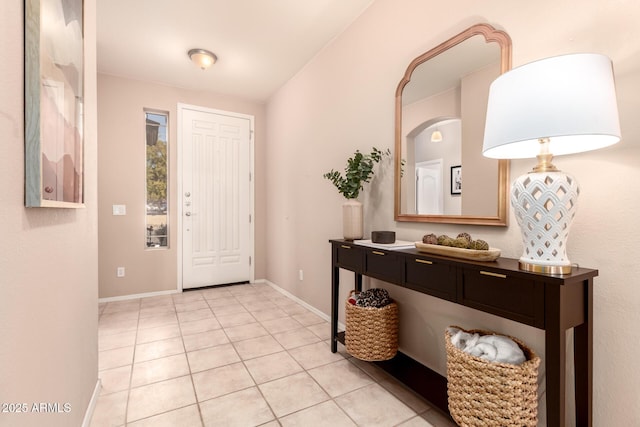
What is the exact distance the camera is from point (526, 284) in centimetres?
115

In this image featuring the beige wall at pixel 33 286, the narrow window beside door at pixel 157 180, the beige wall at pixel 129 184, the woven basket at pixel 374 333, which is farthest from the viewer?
the narrow window beside door at pixel 157 180

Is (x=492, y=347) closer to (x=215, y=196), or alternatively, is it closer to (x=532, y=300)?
(x=532, y=300)

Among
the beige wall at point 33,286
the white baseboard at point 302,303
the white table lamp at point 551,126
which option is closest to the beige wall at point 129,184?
the white baseboard at point 302,303

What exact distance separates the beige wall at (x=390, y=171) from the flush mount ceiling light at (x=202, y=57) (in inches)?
37.0

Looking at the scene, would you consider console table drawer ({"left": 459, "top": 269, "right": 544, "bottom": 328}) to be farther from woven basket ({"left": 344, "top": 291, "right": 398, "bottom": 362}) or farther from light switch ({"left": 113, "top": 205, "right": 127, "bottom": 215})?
light switch ({"left": 113, "top": 205, "right": 127, "bottom": 215})

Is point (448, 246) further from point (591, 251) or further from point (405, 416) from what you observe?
point (405, 416)

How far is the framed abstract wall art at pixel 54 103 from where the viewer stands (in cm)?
78

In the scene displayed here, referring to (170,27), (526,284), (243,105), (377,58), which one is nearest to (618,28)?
(526,284)

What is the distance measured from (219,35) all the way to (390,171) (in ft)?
6.67

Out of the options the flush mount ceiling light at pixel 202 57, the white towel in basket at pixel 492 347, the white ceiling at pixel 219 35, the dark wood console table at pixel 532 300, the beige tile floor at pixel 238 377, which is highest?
the white ceiling at pixel 219 35

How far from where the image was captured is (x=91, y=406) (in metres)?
1.57

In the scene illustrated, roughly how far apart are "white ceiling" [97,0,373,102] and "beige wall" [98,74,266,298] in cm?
22

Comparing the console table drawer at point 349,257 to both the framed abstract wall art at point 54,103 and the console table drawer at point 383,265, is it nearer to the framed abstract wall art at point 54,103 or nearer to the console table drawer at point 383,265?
the console table drawer at point 383,265

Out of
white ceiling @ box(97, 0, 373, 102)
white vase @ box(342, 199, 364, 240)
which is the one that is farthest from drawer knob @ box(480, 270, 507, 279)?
white ceiling @ box(97, 0, 373, 102)
